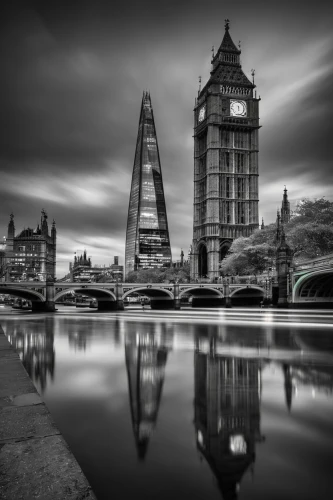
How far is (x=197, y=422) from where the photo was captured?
6512 millimetres

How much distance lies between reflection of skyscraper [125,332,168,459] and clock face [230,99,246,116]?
12208cm

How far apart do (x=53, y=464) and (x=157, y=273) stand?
440 feet

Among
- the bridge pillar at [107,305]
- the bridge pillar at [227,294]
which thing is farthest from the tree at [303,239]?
the bridge pillar at [107,305]

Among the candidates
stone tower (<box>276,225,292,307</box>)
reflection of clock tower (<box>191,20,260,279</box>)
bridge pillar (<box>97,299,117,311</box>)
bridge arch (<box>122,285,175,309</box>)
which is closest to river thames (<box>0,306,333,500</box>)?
stone tower (<box>276,225,292,307</box>)

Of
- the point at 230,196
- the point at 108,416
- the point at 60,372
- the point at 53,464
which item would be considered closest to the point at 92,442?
the point at 108,416

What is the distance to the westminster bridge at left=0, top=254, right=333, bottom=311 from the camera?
168 feet

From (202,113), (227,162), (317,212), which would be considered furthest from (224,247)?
(317,212)

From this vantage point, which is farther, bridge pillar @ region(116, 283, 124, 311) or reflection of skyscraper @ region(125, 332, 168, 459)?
bridge pillar @ region(116, 283, 124, 311)

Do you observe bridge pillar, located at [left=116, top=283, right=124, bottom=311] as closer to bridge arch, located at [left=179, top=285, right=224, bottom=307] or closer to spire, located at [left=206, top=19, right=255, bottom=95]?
bridge arch, located at [left=179, top=285, right=224, bottom=307]

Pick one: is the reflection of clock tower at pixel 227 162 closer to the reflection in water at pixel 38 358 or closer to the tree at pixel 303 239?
the tree at pixel 303 239

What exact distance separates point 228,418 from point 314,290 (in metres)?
55.6

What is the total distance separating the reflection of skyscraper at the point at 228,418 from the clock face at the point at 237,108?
414 ft

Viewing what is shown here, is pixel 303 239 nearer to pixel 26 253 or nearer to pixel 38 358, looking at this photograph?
pixel 38 358

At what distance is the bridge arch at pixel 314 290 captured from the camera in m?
51.3
